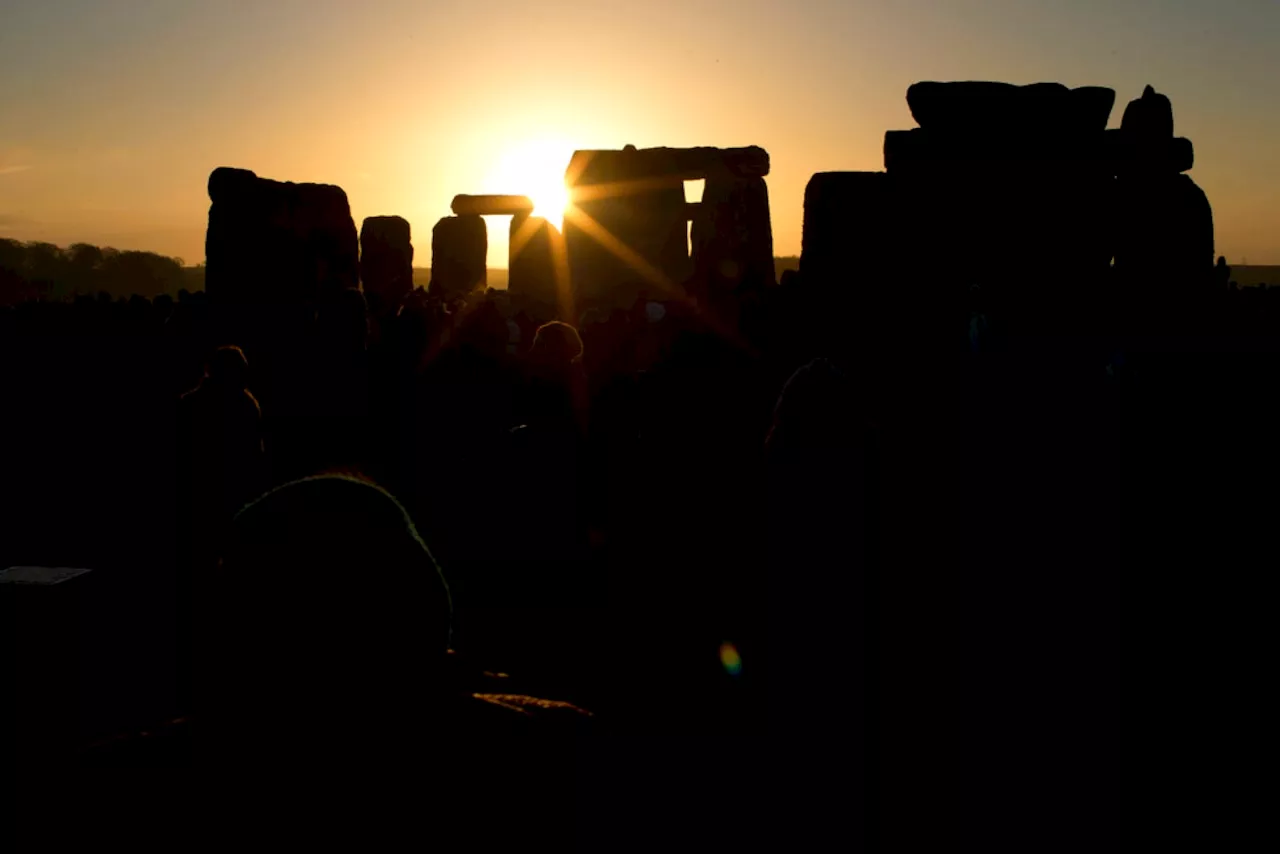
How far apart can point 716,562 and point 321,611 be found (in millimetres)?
4158

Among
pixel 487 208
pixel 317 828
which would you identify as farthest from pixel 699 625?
pixel 487 208

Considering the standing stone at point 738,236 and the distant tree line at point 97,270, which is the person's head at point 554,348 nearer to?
the standing stone at point 738,236

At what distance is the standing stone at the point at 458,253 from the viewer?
2498 cm

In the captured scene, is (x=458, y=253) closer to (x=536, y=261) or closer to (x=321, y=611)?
(x=536, y=261)

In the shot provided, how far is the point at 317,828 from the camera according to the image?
45.3 inches

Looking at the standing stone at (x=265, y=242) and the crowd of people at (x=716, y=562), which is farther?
the standing stone at (x=265, y=242)

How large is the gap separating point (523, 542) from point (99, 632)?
195cm

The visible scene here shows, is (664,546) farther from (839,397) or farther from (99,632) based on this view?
(839,397)

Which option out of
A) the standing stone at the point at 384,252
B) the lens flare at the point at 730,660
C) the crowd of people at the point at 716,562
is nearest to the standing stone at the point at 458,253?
the standing stone at the point at 384,252

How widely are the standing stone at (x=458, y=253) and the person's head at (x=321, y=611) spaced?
2425 centimetres

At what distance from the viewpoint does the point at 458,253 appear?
25.1m

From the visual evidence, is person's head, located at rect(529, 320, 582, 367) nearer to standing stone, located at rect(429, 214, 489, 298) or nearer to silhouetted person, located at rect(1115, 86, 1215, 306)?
silhouetted person, located at rect(1115, 86, 1215, 306)

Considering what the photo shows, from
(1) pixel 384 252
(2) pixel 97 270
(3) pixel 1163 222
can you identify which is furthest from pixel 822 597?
(2) pixel 97 270

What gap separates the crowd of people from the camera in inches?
45.5
